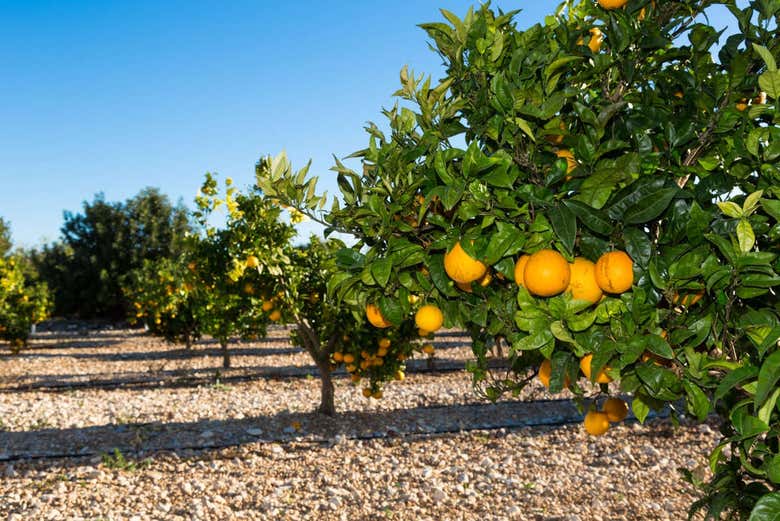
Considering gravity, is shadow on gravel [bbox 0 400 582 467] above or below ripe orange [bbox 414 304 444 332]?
below

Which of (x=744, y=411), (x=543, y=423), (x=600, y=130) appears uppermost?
(x=600, y=130)

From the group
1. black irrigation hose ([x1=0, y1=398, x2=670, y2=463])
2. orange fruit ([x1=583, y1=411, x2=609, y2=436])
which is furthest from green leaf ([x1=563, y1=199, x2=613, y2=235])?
black irrigation hose ([x1=0, y1=398, x2=670, y2=463])

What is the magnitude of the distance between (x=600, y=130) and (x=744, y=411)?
74 centimetres

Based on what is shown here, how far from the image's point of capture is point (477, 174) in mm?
1319

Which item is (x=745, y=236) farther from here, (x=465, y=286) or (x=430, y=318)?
(x=430, y=318)

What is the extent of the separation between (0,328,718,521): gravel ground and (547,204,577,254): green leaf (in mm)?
2586

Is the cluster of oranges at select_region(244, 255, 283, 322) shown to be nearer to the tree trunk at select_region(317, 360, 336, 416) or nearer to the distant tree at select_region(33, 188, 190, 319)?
the tree trunk at select_region(317, 360, 336, 416)

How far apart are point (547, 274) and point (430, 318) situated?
0.47 metres

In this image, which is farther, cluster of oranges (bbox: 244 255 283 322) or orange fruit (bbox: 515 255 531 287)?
cluster of oranges (bbox: 244 255 283 322)

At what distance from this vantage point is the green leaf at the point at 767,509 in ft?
3.62

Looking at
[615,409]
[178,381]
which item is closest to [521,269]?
[615,409]

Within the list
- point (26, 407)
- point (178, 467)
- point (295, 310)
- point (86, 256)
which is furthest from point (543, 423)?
point (86, 256)

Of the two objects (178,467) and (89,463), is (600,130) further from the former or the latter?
(89,463)

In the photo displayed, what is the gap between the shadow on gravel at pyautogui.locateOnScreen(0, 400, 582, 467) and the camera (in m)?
6.05
